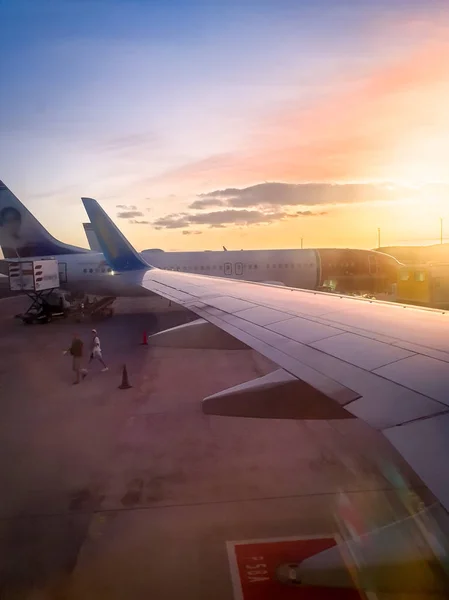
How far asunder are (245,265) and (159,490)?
900 inches

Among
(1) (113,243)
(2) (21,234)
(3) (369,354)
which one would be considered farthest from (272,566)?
(2) (21,234)

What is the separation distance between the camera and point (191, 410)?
1086 centimetres

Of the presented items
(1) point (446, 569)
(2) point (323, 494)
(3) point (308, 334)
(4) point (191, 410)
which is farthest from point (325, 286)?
(1) point (446, 569)

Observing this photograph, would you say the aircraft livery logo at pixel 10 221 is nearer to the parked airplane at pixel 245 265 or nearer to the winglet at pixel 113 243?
the parked airplane at pixel 245 265

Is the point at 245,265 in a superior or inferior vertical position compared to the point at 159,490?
superior

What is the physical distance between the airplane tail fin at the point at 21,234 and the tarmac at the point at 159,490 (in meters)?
20.2

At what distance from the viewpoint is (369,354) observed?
3.92 metres


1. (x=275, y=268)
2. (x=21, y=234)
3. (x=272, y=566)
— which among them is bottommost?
(x=272, y=566)

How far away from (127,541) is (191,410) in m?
4.92

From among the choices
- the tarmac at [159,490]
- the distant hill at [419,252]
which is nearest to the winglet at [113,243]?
the tarmac at [159,490]

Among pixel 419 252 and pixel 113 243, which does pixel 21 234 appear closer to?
pixel 113 243

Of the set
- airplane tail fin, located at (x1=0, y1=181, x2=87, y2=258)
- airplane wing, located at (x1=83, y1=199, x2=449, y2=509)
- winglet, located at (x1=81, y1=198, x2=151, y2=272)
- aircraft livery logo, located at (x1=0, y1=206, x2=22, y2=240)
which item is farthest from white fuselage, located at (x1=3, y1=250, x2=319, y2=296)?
airplane wing, located at (x1=83, y1=199, x2=449, y2=509)

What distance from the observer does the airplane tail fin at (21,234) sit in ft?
97.0

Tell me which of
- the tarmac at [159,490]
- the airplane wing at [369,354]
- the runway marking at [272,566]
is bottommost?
the runway marking at [272,566]
